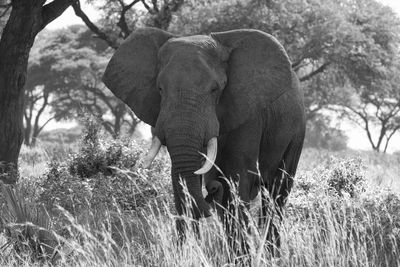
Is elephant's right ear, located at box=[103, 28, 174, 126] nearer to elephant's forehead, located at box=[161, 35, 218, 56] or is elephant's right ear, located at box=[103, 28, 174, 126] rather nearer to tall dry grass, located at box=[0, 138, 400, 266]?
elephant's forehead, located at box=[161, 35, 218, 56]

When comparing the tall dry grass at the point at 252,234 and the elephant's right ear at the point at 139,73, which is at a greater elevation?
the elephant's right ear at the point at 139,73

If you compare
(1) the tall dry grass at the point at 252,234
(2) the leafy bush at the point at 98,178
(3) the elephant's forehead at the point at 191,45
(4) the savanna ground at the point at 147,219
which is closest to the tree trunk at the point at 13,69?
(4) the savanna ground at the point at 147,219

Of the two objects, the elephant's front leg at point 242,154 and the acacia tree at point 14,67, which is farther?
the acacia tree at point 14,67

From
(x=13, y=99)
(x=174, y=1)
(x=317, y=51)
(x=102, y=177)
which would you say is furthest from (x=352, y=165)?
(x=317, y=51)

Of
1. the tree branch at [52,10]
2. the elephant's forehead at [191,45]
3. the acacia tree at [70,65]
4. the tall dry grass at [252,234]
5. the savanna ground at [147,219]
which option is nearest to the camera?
the tall dry grass at [252,234]

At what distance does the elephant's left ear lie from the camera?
23.1 ft

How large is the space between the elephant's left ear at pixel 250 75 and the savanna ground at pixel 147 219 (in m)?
0.96

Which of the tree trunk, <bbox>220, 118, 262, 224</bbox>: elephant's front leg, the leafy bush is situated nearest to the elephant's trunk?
<bbox>220, 118, 262, 224</bbox>: elephant's front leg

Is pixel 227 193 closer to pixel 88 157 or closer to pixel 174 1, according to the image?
pixel 88 157

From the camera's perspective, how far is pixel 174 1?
76.5ft

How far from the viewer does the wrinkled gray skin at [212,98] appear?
21.1ft

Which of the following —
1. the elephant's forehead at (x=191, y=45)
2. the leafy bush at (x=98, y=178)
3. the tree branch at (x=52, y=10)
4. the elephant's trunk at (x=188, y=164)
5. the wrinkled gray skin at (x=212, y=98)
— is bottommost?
the leafy bush at (x=98, y=178)

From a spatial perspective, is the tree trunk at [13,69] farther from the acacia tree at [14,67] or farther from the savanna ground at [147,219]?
the savanna ground at [147,219]

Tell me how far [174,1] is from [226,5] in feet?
15.0
